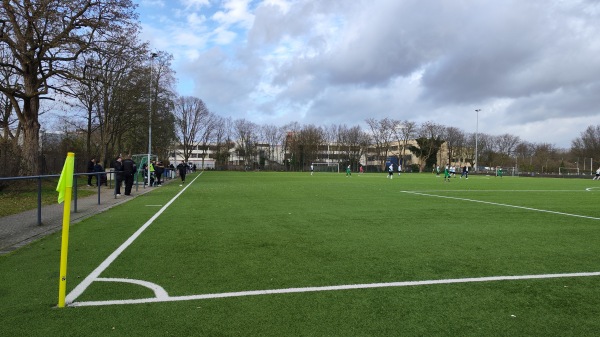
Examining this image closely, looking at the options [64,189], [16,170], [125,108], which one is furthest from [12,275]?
[125,108]

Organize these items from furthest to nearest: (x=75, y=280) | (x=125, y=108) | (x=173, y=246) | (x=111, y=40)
A: (x=125, y=108) → (x=111, y=40) → (x=173, y=246) → (x=75, y=280)

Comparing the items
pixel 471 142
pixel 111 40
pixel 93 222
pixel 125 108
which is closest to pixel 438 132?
pixel 471 142

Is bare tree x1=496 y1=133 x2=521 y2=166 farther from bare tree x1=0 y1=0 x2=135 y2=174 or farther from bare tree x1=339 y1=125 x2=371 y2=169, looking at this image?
bare tree x1=0 y1=0 x2=135 y2=174

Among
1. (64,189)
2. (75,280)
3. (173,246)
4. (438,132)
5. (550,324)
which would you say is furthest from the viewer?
(438,132)

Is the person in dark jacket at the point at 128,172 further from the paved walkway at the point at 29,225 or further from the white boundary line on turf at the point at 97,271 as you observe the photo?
the white boundary line on turf at the point at 97,271

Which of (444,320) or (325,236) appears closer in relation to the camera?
(444,320)

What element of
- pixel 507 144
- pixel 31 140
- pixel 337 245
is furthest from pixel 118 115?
pixel 507 144

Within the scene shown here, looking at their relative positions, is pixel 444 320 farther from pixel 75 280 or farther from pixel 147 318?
pixel 75 280

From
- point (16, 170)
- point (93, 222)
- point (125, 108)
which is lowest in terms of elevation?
point (93, 222)

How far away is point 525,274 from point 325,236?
3.93 meters

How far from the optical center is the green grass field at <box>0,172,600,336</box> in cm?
395

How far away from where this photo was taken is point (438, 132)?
10788cm

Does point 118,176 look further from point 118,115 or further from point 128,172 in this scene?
point 118,115

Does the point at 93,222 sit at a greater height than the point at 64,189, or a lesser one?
lesser
